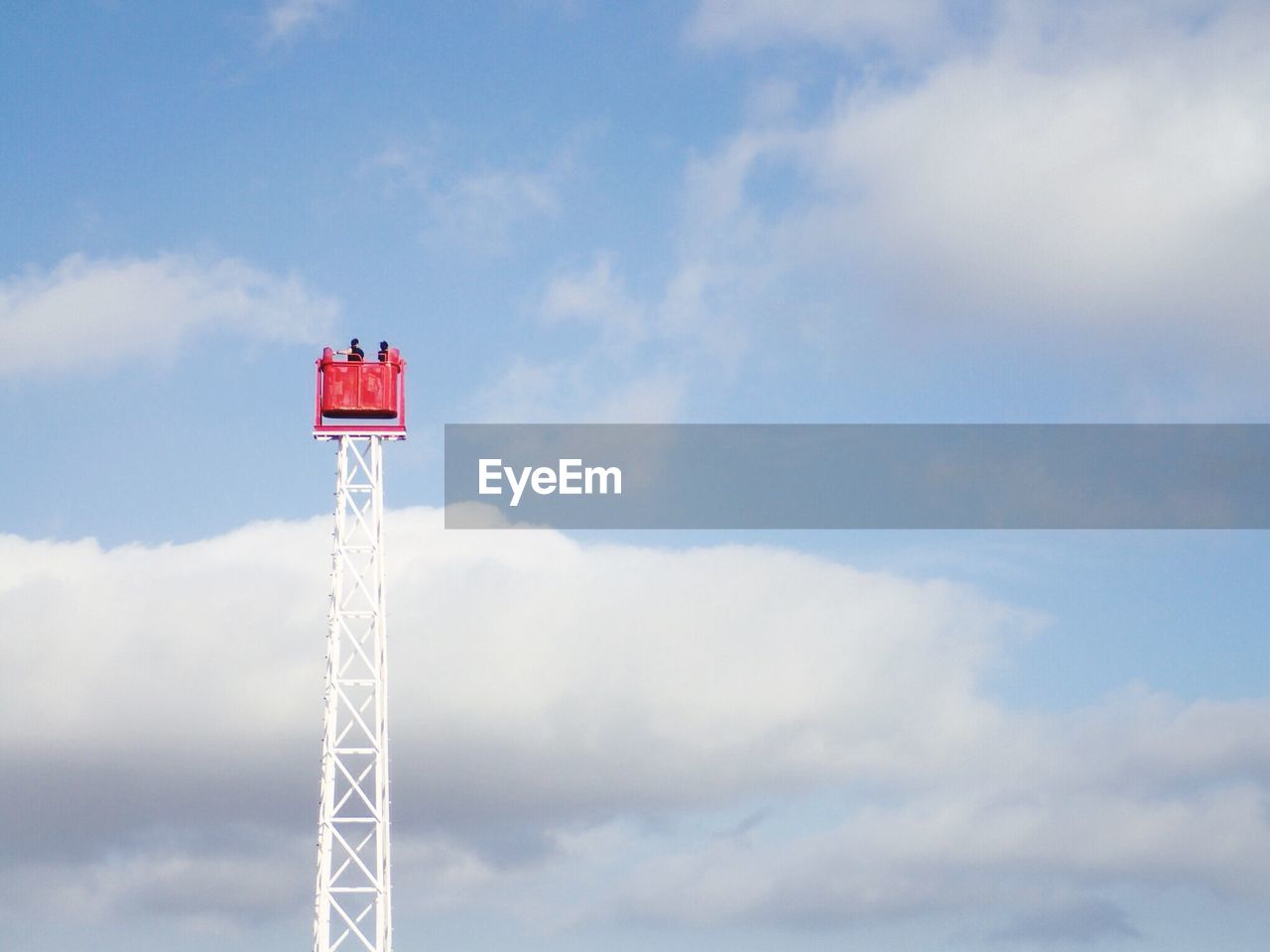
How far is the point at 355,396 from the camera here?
107125 millimetres

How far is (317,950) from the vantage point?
102938 mm

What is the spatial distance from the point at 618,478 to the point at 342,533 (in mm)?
11536

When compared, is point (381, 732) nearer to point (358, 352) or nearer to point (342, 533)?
point (342, 533)

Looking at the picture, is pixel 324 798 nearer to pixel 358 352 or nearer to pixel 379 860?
pixel 379 860

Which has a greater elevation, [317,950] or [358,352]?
[358,352]

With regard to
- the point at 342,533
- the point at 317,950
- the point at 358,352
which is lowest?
the point at 317,950

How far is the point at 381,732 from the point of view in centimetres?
10494

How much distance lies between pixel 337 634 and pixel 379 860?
9256 millimetres

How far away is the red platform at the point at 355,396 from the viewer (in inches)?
4215

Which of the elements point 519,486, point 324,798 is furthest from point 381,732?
point 519,486

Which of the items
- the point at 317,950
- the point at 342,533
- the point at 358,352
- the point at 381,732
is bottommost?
the point at 317,950

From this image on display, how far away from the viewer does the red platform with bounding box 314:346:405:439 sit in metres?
107

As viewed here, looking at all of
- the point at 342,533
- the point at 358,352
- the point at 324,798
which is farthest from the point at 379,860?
the point at 358,352

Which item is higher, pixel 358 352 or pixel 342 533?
pixel 358 352
